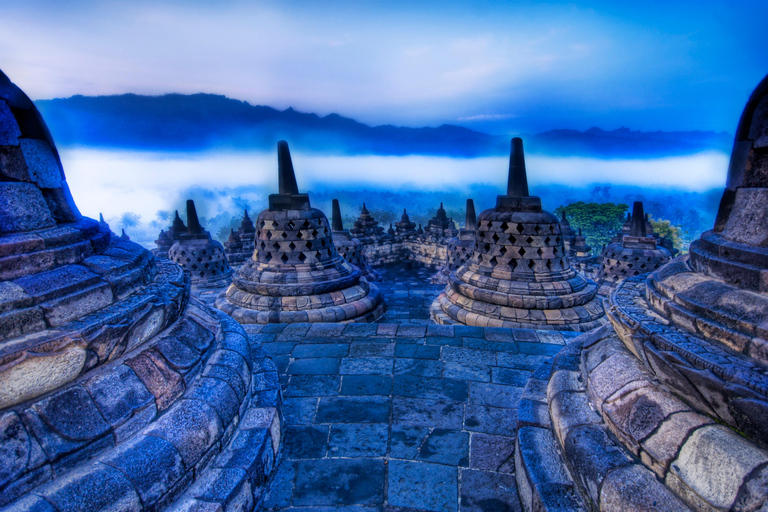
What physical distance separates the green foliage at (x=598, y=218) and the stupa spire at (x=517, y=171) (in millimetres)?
27399

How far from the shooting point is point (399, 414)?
9.87 feet

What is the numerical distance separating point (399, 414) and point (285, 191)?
4495 millimetres

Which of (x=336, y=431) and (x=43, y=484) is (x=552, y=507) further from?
(x=43, y=484)

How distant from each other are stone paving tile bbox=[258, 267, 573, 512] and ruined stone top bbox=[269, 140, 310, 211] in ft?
7.50

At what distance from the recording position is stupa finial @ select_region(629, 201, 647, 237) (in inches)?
381

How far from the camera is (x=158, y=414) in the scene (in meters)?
2.04

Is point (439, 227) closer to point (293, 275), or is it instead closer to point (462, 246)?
point (462, 246)

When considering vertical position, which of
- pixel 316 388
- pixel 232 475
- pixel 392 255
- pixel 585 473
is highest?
pixel 585 473

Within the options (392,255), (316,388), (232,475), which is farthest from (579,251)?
(232,475)

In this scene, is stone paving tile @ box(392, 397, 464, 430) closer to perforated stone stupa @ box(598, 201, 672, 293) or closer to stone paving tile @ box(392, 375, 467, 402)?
stone paving tile @ box(392, 375, 467, 402)

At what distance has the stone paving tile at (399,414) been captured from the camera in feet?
7.54

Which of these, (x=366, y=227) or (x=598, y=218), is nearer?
(x=366, y=227)

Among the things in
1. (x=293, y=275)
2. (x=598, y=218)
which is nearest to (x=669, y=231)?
(x=598, y=218)

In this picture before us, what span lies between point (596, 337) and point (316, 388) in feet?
7.35
